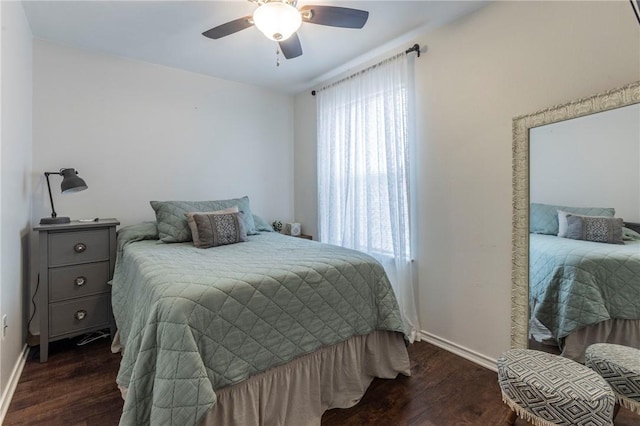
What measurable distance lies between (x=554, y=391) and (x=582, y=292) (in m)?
0.72

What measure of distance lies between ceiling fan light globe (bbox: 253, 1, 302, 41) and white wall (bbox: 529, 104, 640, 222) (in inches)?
61.2

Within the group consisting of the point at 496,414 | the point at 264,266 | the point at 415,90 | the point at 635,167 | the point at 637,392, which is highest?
the point at 415,90

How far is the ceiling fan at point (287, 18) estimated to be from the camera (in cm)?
155

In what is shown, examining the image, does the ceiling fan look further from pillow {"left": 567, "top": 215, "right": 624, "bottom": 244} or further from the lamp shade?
pillow {"left": 567, "top": 215, "right": 624, "bottom": 244}

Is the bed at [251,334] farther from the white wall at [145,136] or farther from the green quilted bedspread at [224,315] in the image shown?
the white wall at [145,136]

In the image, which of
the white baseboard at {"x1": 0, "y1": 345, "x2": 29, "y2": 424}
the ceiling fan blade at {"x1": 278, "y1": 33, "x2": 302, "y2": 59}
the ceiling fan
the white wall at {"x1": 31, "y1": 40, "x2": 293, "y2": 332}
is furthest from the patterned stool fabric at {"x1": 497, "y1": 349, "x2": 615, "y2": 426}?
the white wall at {"x1": 31, "y1": 40, "x2": 293, "y2": 332}

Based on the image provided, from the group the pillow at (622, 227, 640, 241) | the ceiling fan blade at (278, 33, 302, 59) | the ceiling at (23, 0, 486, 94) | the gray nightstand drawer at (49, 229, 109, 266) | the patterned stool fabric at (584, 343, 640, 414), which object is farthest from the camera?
the gray nightstand drawer at (49, 229, 109, 266)

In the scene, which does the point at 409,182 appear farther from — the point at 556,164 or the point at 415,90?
the point at 556,164

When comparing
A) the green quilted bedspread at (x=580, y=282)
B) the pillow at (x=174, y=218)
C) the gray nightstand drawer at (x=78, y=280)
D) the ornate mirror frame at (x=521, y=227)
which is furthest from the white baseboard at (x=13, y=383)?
the green quilted bedspread at (x=580, y=282)

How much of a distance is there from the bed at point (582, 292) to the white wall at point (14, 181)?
3086 mm

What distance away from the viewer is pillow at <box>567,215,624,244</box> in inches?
61.3

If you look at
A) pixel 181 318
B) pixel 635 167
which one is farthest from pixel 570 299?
pixel 181 318

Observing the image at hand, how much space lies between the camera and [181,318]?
3.98ft

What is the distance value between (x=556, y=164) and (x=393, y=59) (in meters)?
1.54
